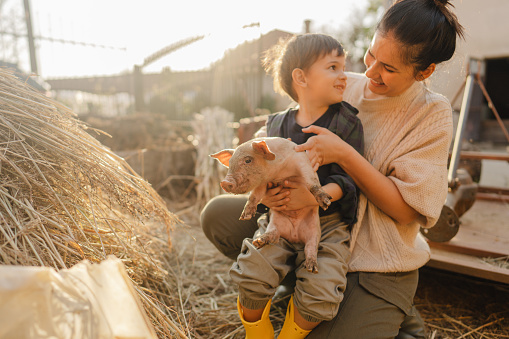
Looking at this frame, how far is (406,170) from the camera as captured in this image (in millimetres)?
1711

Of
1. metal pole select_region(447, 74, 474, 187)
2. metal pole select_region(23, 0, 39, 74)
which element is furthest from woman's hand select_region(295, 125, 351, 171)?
metal pole select_region(23, 0, 39, 74)

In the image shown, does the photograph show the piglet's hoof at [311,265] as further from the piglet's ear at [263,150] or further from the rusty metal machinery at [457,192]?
the rusty metal machinery at [457,192]

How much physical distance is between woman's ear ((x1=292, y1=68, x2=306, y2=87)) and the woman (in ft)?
1.08

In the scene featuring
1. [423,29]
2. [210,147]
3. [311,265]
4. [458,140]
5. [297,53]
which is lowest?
[210,147]

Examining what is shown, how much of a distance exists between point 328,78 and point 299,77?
6.8 inches

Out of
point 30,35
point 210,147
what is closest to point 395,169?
point 210,147

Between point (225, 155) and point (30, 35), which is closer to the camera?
point (225, 155)

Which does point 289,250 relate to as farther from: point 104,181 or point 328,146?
point 104,181

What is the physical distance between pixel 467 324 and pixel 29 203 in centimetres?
254

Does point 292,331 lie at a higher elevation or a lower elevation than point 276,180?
lower

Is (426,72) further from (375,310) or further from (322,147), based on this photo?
(375,310)

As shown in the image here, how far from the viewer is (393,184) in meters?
1.72

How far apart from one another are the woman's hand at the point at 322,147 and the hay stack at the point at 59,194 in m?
0.92

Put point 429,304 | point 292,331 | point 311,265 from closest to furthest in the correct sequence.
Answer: point 311,265 → point 292,331 → point 429,304
